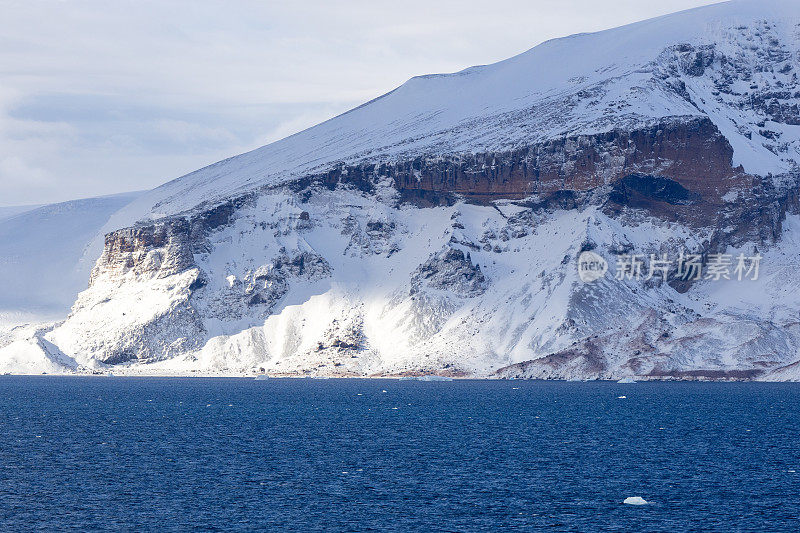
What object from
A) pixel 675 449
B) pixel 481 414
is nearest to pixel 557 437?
pixel 675 449

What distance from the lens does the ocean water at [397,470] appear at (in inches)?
3489

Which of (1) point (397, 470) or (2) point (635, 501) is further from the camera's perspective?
(1) point (397, 470)

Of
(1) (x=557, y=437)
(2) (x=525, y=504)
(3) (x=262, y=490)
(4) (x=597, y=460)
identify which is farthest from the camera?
(1) (x=557, y=437)

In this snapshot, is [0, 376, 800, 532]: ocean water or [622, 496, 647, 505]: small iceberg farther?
[622, 496, 647, 505]: small iceberg

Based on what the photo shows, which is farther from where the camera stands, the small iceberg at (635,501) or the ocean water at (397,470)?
the small iceberg at (635,501)

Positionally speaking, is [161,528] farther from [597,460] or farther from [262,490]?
[597,460]

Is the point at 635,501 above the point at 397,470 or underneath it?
underneath

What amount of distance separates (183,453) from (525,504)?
149ft

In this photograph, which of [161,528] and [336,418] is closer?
[161,528]

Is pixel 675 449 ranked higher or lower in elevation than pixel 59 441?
lower

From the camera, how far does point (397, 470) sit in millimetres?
112625

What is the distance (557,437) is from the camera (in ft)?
467

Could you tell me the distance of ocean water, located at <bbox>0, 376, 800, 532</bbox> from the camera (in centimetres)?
→ 8862

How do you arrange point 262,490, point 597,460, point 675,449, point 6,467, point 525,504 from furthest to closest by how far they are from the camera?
point 675,449 < point 597,460 < point 6,467 < point 262,490 < point 525,504
